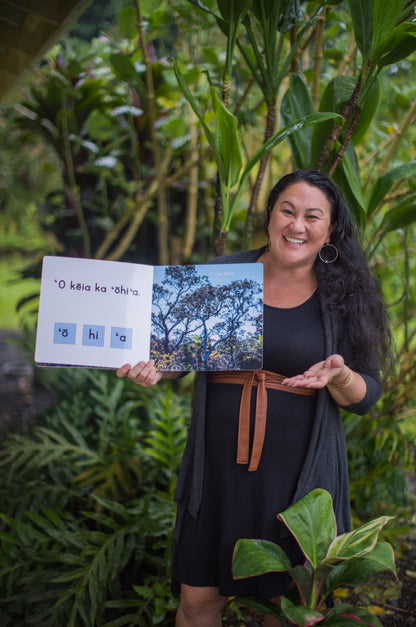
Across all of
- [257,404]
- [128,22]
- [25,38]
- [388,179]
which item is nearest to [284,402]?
[257,404]

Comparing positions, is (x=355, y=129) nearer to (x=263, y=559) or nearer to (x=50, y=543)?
(x=263, y=559)

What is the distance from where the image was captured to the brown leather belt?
4.00ft

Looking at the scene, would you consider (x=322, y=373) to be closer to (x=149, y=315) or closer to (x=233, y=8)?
(x=149, y=315)

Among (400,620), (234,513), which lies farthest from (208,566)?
(400,620)

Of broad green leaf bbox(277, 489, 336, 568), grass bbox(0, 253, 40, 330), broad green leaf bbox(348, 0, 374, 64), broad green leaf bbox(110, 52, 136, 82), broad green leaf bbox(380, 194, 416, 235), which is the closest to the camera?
broad green leaf bbox(277, 489, 336, 568)

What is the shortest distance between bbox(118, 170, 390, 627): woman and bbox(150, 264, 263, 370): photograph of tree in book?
0.06 meters

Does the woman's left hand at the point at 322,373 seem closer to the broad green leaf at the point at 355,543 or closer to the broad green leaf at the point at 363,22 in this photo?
the broad green leaf at the point at 355,543

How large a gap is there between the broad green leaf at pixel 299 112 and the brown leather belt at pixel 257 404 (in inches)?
27.4

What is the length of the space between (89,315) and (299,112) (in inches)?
34.7

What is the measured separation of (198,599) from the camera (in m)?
1.30

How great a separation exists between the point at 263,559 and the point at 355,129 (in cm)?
120

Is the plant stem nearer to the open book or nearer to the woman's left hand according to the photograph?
the open book

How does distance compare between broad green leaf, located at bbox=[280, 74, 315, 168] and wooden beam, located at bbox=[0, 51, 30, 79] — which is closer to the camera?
broad green leaf, located at bbox=[280, 74, 315, 168]

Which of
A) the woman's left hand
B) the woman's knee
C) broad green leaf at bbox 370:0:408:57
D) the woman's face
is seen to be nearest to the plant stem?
broad green leaf at bbox 370:0:408:57
